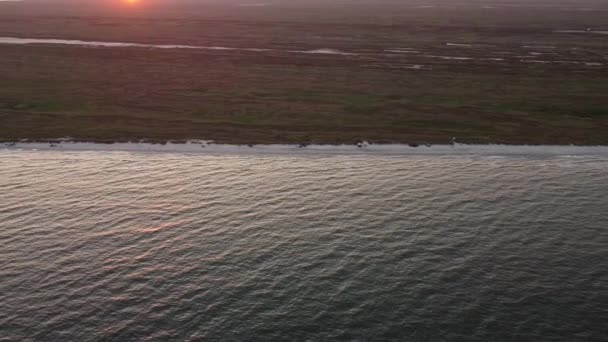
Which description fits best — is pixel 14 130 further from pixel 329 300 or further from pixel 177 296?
pixel 329 300

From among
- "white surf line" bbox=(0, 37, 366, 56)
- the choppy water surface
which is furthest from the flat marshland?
the choppy water surface

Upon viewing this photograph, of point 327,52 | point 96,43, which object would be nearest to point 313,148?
point 327,52

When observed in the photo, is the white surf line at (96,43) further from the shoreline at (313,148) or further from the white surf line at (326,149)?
the white surf line at (326,149)

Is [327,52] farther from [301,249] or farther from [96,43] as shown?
[301,249]

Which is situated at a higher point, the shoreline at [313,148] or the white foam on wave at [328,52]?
the white foam on wave at [328,52]

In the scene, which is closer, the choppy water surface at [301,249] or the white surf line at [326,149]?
the choppy water surface at [301,249]

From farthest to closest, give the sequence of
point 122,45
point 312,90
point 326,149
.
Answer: point 122,45 → point 312,90 → point 326,149

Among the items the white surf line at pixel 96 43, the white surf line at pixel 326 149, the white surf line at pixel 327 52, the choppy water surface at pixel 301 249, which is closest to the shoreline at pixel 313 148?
the white surf line at pixel 326 149
